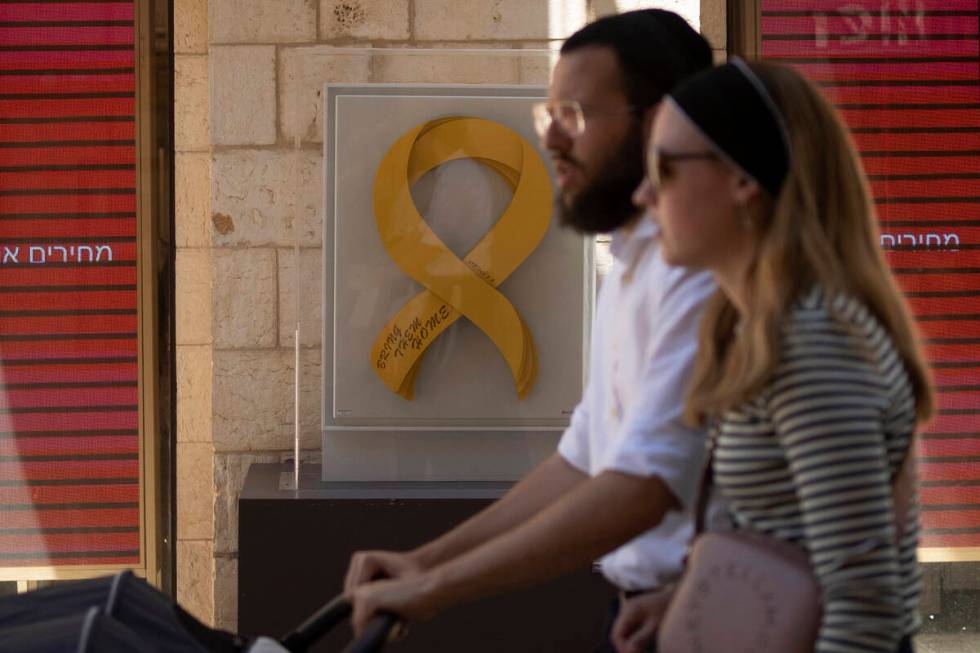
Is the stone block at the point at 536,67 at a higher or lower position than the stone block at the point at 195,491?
higher

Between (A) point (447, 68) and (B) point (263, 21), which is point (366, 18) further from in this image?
(A) point (447, 68)

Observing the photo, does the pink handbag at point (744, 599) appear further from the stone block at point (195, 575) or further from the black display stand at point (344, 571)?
the stone block at point (195, 575)

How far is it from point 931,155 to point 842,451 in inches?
150

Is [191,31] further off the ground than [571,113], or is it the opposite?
[191,31]

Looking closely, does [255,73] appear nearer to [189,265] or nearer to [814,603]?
[189,265]

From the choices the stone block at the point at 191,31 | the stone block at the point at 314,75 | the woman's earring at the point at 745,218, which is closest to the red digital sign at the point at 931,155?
the stone block at the point at 314,75

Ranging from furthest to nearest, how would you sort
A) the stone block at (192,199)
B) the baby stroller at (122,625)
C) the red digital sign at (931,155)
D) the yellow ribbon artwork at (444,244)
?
the stone block at (192,199)
the red digital sign at (931,155)
the yellow ribbon artwork at (444,244)
the baby stroller at (122,625)

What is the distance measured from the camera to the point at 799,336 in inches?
61.4

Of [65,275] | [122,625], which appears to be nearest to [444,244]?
[65,275]

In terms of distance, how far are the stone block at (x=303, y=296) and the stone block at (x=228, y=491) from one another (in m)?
0.38

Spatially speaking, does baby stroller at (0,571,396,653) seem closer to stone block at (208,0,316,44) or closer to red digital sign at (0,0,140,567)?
stone block at (208,0,316,44)

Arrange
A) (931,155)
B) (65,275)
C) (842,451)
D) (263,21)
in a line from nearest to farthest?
(842,451)
(263,21)
(931,155)
(65,275)

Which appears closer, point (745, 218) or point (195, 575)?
point (745, 218)

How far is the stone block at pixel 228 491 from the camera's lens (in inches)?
182
